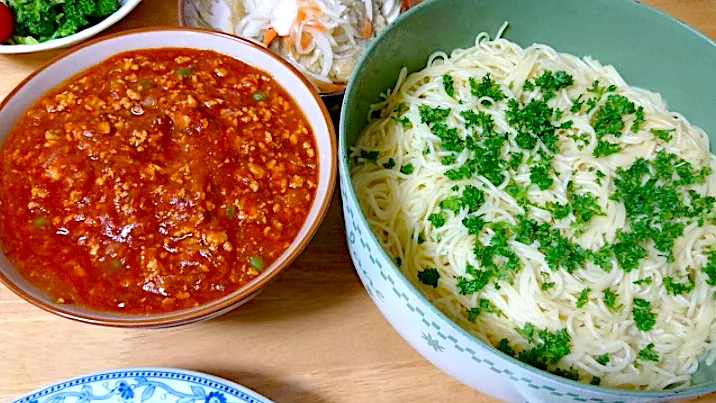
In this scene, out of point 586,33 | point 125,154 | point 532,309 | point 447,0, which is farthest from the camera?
point 586,33

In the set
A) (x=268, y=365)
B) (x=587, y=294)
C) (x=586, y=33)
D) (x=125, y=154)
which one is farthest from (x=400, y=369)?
(x=586, y=33)

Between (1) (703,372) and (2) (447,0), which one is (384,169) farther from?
(1) (703,372)

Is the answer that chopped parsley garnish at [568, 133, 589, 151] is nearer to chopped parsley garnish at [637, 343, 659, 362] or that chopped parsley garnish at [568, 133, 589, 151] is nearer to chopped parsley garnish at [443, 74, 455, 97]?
chopped parsley garnish at [443, 74, 455, 97]

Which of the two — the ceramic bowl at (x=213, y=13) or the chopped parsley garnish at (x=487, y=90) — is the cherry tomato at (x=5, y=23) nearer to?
the ceramic bowl at (x=213, y=13)

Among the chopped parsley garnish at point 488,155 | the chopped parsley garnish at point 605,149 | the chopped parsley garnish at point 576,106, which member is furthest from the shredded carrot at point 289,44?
the chopped parsley garnish at point 605,149

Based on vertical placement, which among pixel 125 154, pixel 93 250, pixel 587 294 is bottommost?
pixel 93 250

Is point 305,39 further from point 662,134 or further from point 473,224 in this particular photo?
point 662,134

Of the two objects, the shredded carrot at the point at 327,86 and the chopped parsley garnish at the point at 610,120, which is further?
the shredded carrot at the point at 327,86
